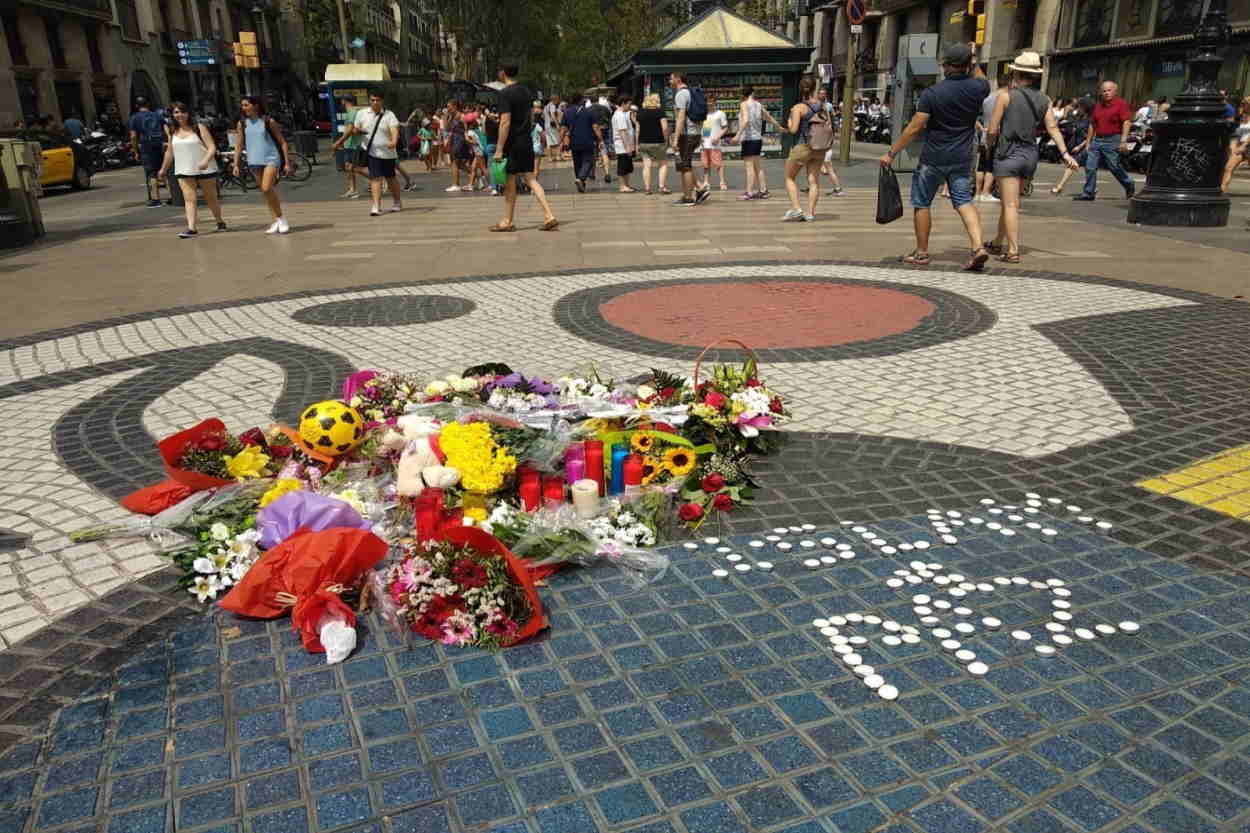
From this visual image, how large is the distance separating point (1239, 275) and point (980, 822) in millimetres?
8344

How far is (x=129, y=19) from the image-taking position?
39.6 m

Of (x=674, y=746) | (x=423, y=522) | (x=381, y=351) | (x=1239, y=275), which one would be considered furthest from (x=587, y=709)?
(x=1239, y=275)

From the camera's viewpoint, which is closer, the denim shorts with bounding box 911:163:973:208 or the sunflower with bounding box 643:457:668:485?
the sunflower with bounding box 643:457:668:485

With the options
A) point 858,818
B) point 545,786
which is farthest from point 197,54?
point 858,818

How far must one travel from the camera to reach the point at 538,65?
6234 cm

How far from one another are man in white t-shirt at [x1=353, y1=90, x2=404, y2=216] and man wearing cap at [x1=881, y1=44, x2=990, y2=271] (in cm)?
781

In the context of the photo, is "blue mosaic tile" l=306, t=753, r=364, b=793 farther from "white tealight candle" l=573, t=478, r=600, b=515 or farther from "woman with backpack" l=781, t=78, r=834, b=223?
"woman with backpack" l=781, t=78, r=834, b=223

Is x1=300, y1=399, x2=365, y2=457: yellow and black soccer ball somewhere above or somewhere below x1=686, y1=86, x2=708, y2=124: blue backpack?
below

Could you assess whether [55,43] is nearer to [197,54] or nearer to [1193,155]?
[197,54]

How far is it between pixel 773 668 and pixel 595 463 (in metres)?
1.27

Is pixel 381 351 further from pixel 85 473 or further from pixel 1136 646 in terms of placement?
pixel 1136 646

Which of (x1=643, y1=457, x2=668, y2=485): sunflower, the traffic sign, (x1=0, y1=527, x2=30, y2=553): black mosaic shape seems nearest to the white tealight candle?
(x1=643, y1=457, x2=668, y2=485): sunflower

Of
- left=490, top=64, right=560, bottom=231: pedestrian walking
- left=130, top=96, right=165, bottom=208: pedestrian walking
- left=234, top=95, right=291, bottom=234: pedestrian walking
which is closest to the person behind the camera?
left=490, top=64, right=560, bottom=231: pedestrian walking

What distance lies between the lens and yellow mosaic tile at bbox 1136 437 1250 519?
3605mm
